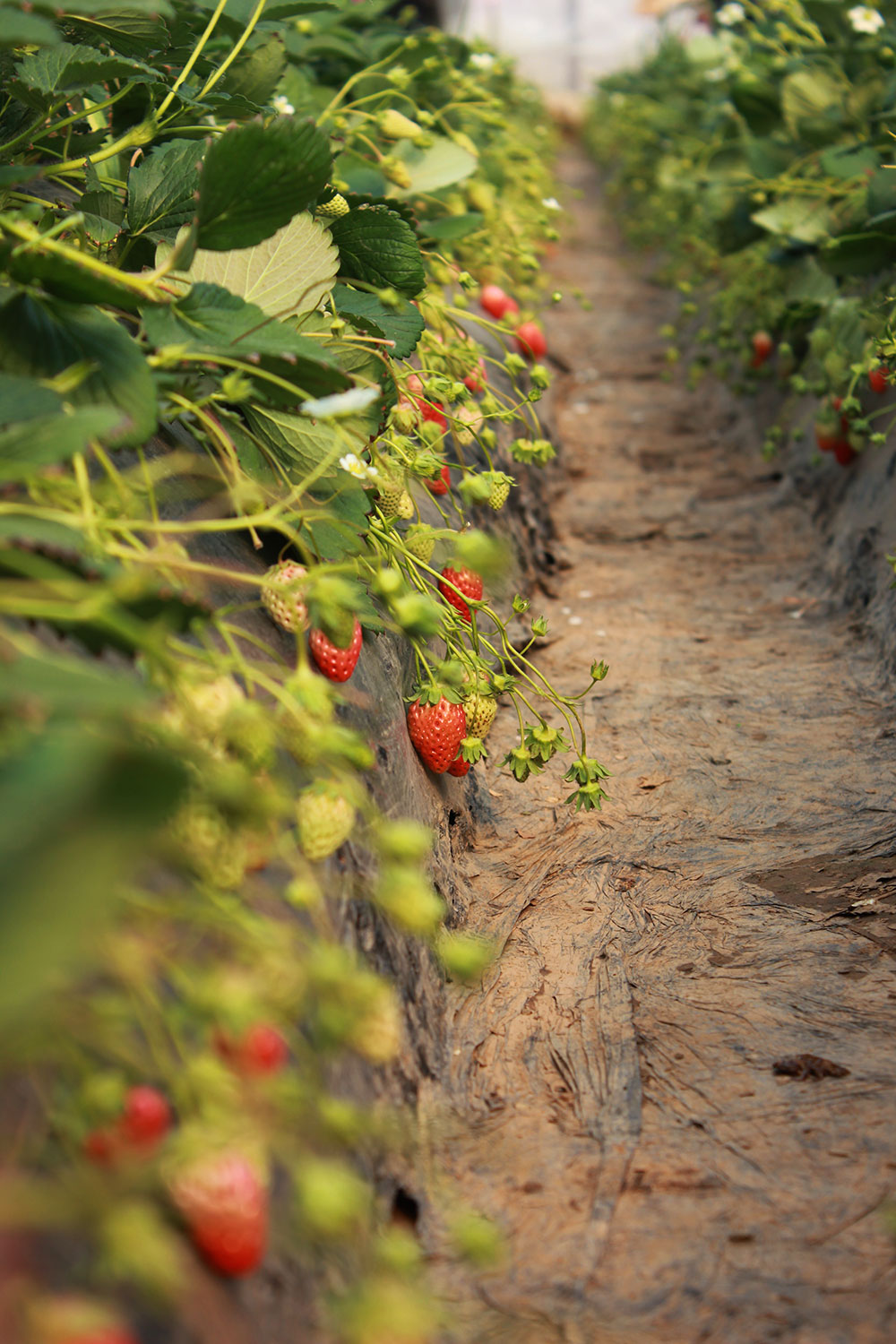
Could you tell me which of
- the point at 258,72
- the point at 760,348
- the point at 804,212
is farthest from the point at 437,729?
the point at 760,348

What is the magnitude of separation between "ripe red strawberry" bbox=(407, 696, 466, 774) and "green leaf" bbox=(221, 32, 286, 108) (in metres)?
0.90

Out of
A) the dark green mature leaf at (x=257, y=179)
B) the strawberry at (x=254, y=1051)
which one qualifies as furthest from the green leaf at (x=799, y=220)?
the strawberry at (x=254, y=1051)

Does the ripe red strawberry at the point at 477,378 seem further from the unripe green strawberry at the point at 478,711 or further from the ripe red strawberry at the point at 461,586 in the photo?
the unripe green strawberry at the point at 478,711

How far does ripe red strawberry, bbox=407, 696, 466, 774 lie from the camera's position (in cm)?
128

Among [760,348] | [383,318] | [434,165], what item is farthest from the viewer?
[760,348]

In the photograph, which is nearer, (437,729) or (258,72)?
(437,729)

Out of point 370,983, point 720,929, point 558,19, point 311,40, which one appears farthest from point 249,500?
point 558,19

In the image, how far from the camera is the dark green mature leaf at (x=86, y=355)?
872 mm

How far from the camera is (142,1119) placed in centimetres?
61

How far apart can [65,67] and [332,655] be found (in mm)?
645

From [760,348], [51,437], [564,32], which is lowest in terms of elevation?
[564,32]

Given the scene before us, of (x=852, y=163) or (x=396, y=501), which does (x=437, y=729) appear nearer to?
(x=396, y=501)

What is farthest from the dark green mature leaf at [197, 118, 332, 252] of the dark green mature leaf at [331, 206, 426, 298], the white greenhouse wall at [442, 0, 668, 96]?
the white greenhouse wall at [442, 0, 668, 96]

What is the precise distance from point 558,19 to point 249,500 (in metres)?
14.5
